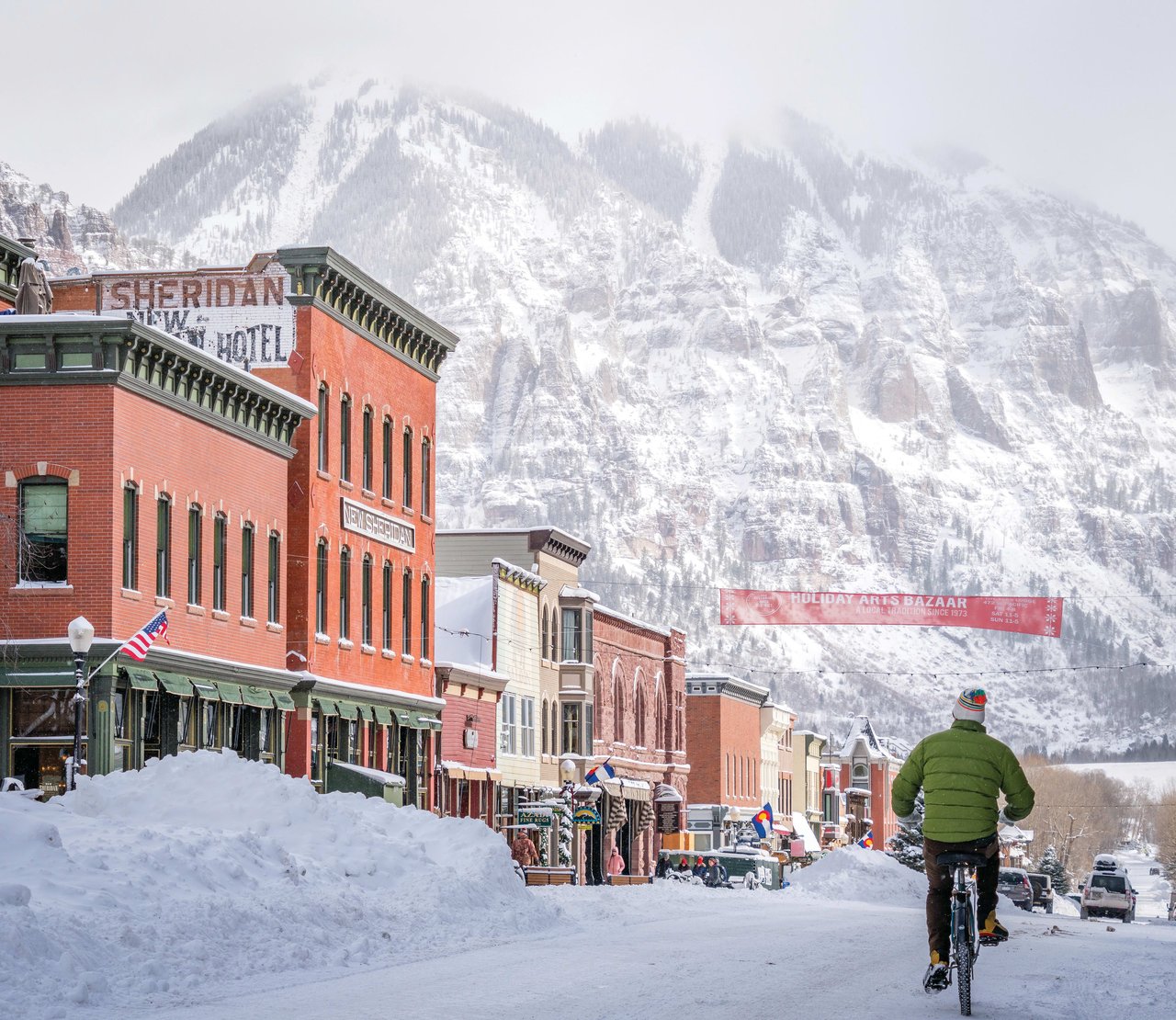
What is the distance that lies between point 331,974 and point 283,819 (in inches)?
355

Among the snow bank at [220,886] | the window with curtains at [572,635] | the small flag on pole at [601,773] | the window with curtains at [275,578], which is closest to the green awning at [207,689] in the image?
the window with curtains at [275,578]

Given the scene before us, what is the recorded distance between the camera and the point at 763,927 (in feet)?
92.9

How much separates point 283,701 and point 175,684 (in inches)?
259

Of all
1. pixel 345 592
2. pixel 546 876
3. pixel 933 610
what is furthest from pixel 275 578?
pixel 933 610

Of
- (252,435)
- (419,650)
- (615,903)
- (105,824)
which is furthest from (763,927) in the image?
(419,650)

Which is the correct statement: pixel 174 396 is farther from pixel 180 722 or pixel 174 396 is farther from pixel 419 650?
pixel 419 650

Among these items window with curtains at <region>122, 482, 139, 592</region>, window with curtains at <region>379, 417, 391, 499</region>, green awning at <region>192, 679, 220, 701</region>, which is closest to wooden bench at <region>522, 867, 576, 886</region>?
green awning at <region>192, 679, 220, 701</region>

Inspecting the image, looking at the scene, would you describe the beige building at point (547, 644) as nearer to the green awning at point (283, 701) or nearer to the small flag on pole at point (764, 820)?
the small flag on pole at point (764, 820)

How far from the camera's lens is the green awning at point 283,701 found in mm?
48875

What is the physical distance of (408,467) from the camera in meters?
60.7

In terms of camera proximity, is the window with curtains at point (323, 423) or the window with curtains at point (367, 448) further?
the window with curtains at point (367, 448)

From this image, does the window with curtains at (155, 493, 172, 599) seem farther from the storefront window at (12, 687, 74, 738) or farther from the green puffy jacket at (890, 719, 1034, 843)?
the green puffy jacket at (890, 719, 1034, 843)

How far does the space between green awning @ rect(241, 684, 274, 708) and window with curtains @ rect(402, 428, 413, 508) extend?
41.8 feet

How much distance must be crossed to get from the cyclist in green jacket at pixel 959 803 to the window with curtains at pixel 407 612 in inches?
1684
